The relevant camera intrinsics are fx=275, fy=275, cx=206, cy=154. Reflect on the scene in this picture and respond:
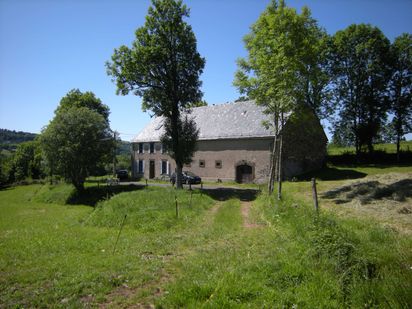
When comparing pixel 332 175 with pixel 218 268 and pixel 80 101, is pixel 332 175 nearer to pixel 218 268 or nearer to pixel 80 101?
pixel 218 268

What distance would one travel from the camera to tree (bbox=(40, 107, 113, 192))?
29453 mm

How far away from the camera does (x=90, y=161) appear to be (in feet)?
101

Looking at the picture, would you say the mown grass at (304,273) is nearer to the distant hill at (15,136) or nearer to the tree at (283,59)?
the tree at (283,59)

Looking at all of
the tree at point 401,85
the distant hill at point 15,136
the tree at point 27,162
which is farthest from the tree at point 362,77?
the distant hill at point 15,136

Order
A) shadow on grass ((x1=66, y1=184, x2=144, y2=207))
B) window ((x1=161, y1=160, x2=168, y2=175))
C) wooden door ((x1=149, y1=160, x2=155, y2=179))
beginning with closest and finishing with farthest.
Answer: shadow on grass ((x1=66, y1=184, x2=144, y2=207))
window ((x1=161, y1=160, x2=168, y2=175))
wooden door ((x1=149, y1=160, x2=155, y2=179))

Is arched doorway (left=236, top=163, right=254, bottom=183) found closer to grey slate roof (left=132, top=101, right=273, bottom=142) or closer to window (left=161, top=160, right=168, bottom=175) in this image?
grey slate roof (left=132, top=101, right=273, bottom=142)

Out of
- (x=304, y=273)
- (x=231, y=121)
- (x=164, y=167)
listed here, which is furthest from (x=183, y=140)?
(x=304, y=273)

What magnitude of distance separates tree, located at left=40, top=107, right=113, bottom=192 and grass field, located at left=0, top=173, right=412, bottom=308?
1941cm

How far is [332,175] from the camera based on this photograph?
3020cm

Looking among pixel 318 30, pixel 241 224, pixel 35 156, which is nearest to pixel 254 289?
pixel 241 224

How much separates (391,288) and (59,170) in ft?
103

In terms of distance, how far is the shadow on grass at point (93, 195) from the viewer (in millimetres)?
28359

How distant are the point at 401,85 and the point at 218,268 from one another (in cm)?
4217

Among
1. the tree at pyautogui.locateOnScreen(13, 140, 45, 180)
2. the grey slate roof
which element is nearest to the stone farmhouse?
the grey slate roof
